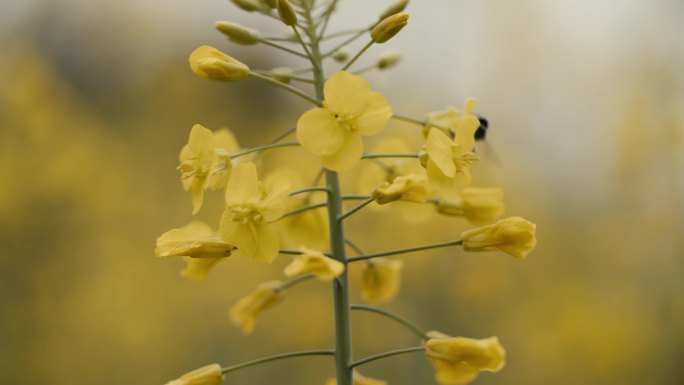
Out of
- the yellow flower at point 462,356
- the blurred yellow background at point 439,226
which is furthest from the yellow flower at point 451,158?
the blurred yellow background at point 439,226

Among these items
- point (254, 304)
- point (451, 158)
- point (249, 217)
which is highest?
point (451, 158)

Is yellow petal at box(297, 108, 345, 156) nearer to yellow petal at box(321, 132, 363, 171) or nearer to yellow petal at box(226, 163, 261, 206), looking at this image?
yellow petal at box(321, 132, 363, 171)

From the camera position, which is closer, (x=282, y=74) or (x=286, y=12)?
(x=286, y=12)

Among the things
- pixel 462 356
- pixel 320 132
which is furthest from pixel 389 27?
pixel 462 356

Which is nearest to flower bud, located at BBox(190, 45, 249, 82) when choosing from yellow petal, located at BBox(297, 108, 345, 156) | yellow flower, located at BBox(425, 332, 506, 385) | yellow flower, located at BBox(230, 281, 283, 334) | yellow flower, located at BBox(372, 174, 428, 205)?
yellow petal, located at BBox(297, 108, 345, 156)

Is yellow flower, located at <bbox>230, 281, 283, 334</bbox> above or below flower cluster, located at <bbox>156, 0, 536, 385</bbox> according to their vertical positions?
below

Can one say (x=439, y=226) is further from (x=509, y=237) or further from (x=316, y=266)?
(x=316, y=266)

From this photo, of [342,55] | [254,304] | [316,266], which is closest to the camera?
[316,266]

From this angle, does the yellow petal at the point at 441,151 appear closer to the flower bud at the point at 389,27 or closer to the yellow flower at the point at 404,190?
the yellow flower at the point at 404,190
